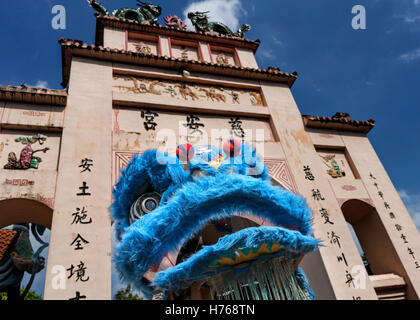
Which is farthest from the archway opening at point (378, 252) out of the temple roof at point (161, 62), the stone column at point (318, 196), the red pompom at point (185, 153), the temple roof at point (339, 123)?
the red pompom at point (185, 153)

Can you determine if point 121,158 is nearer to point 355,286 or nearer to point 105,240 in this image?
point 105,240

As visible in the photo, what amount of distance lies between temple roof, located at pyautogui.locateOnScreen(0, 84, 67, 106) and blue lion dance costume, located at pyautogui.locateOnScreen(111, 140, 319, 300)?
3040 mm

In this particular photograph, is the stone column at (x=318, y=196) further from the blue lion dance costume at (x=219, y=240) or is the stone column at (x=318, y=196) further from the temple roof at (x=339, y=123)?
the blue lion dance costume at (x=219, y=240)

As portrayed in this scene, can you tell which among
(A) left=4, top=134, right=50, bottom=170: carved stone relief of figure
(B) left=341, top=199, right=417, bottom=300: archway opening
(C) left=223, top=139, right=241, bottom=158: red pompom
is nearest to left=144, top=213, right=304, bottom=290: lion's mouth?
(C) left=223, top=139, right=241, bottom=158: red pompom

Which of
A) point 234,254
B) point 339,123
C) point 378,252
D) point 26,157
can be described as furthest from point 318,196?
point 26,157

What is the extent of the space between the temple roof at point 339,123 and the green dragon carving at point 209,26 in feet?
12.8

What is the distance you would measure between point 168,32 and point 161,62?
76.2 inches

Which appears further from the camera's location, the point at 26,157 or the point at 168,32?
the point at 168,32

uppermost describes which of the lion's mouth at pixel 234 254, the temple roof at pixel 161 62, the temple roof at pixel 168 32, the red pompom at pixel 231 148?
the temple roof at pixel 168 32

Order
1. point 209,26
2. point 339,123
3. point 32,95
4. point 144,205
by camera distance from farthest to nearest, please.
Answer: point 209,26
point 339,123
point 32,95
point 144,205

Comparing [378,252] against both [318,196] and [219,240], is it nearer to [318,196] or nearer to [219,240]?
[318,196]

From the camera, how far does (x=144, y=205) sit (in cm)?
439

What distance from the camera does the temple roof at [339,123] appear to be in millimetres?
7930
